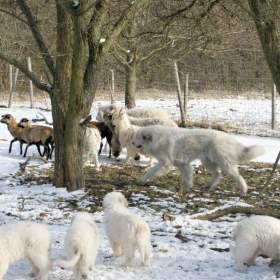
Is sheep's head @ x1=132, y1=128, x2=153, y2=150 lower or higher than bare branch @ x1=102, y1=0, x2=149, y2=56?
lower

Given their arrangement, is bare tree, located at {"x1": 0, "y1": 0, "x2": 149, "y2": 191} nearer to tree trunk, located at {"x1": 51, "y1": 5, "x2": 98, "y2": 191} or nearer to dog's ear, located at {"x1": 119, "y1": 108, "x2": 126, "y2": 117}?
tree trunk, located at {"x1": 51, "y1": 5, "x2": 98, "y2": 191}

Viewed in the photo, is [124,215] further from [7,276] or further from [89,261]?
[7,276]

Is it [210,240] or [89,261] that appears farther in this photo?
[210,240]

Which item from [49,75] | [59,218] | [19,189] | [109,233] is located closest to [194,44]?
[49,75]

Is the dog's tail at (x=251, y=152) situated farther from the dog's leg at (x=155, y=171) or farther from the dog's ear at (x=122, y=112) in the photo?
the dog's ear at (x=122, y=112)

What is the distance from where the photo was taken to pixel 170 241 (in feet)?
22.3

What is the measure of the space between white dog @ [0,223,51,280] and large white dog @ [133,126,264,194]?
15.5 feet

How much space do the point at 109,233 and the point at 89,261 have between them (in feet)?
2.48

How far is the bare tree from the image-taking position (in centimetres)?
931

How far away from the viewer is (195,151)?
33.5 feet

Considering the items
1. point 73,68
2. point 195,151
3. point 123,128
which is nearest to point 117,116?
point 123,128

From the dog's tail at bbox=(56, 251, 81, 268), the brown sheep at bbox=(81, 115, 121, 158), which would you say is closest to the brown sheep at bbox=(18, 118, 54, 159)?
the brown sheep at bbox=(81, 115, 121, 158)

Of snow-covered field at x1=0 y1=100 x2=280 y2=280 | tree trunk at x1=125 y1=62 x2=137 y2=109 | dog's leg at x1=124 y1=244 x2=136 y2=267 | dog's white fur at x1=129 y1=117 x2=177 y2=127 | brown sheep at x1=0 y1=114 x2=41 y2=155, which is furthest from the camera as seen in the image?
tree trunk at x1=125 y1=62 x2=137 y2=109

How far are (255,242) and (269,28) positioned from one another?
408 cm
